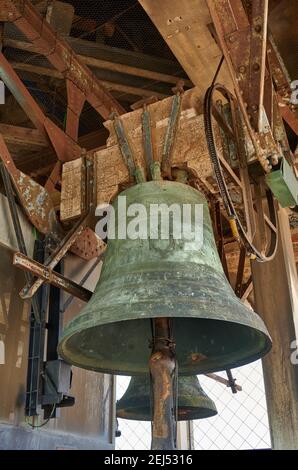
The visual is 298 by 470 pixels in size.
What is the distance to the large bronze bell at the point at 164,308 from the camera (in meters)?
2.20

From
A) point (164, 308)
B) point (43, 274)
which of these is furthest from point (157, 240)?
point (43, 274)

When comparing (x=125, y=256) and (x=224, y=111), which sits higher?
(x=224, y=111)

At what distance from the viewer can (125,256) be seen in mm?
2566

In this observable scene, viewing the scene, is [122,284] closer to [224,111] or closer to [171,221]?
[171,221]

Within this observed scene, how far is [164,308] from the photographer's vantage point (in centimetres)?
214

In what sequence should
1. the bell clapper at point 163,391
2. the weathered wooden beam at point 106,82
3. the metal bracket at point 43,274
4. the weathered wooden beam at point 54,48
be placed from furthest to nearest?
the weathered wooden beam at point 106,82
the weathered wooden beam at point 54,48
the metal bracket at point 43,274
the bell clapper at point 163,391

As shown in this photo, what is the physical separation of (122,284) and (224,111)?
132cm

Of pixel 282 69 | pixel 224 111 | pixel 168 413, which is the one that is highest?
pixel 282 69

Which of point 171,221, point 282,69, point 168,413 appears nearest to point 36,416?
point 168,413

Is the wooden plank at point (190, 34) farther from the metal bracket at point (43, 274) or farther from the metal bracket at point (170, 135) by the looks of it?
the metal bracket at point (43, 274)

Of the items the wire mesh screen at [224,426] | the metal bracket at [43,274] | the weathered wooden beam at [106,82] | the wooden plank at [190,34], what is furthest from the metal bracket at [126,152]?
the wire mesh screen at [224,426]

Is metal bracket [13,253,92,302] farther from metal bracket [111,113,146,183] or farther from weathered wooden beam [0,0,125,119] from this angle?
weathered wooden beam [0,0,125,119]

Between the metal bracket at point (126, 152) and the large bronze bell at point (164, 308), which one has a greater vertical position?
the metal bracket at point (126, 152)

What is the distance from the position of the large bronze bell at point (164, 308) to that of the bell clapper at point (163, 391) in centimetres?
19
